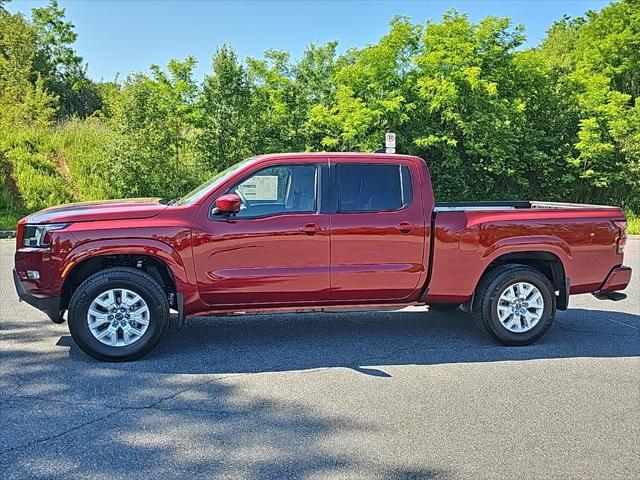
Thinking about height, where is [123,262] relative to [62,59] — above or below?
below

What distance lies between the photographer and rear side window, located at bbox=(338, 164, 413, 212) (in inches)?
224

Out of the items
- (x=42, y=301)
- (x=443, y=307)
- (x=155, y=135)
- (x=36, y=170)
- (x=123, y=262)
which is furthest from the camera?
(x=36, y=170)

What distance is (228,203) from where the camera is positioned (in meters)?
5.26

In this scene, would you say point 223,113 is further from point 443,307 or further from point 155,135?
point 443,307

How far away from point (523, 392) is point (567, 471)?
1244 millimetres

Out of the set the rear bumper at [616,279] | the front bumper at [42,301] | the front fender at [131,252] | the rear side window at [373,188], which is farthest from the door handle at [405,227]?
the front bumper at [42,301]

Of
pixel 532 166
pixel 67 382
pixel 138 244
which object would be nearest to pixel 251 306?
pixel 138 244

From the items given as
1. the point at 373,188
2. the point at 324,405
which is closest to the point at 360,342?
the point at 373,188

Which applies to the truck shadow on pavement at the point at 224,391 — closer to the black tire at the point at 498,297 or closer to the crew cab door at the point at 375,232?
the black tire at the point at 498,297

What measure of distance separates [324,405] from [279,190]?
7.11ft

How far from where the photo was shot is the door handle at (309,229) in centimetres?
548

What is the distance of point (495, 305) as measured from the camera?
5824mm

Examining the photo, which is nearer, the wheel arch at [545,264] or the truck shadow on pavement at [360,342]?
the truck shadow on pavement at [360,342]

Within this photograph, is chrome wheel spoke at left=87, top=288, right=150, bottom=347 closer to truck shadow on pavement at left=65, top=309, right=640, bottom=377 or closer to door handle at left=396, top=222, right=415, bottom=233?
truck shadow on pavement at left=65, top=309, right=640, bottom=377
